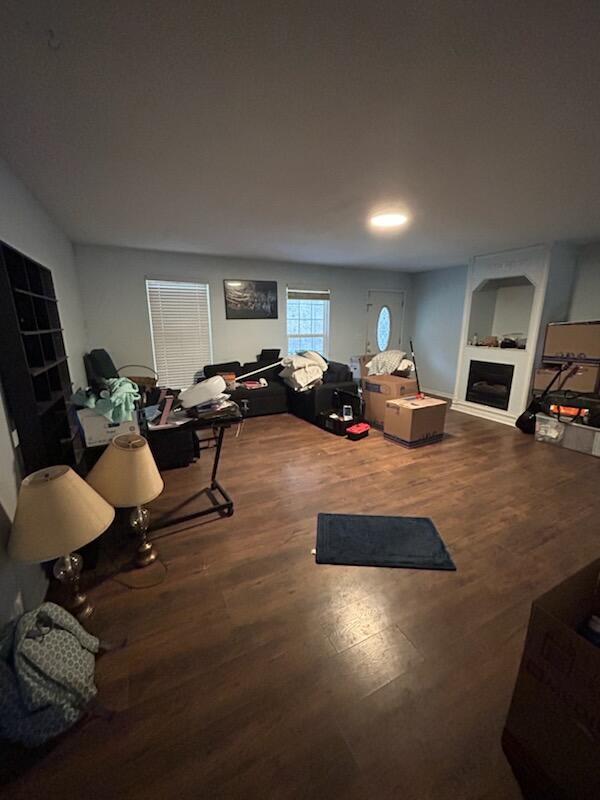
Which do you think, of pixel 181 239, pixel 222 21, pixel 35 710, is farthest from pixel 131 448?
pixel 181 239

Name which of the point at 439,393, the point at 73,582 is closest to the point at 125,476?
the point at 73,582

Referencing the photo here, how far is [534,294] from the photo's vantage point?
4.50m

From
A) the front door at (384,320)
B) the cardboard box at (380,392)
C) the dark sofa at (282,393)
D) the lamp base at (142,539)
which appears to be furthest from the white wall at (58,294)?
the front door at (384,320)

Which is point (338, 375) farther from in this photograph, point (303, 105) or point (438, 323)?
point (303, 105)

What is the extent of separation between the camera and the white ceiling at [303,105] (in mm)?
1011

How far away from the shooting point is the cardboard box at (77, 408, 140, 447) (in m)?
2.37

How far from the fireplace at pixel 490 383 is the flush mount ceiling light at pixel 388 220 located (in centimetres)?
281

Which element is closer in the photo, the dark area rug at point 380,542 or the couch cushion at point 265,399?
the dark area rug at point 380,542

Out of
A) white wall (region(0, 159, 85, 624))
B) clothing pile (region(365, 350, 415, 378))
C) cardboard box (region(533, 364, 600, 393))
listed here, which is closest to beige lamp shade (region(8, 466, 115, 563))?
white wall (region(0, 159, 85, 624))

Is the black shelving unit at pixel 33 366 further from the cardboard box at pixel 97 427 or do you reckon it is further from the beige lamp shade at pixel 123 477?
the beige lamp shade at pixel 123 477

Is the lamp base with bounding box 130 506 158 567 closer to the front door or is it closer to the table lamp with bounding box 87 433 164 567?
the table lamp with bounding box 87 433 164 567

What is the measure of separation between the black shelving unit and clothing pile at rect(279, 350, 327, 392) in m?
2.93

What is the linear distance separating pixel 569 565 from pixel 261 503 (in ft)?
6.97

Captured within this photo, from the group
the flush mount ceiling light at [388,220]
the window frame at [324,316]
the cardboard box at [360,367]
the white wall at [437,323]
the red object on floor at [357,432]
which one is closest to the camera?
the flush mount ceiling light at [388,220]
